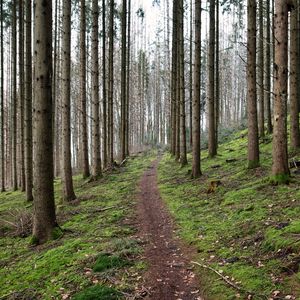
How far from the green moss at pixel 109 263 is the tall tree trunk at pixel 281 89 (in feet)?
14.2

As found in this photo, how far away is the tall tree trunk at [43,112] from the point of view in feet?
23.2

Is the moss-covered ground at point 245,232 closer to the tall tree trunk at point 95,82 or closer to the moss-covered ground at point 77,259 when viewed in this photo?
the moss-covered ground at point 77,259

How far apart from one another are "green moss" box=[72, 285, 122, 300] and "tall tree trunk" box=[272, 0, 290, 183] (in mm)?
5012

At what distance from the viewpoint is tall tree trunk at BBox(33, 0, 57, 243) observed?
7.06 metres

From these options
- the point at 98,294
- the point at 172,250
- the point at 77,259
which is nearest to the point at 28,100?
the point at 77,259

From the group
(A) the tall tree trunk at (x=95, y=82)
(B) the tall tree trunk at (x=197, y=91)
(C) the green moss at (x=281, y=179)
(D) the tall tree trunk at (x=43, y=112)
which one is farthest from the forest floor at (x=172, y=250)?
(A) the tall tree trunk at (x=95, y=82)

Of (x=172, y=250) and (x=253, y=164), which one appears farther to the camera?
(x=253, y=164)

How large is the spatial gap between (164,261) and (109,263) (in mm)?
862

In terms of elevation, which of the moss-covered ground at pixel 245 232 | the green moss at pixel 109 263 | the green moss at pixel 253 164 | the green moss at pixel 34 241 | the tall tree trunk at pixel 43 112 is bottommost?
the green moss at pixel 34 241

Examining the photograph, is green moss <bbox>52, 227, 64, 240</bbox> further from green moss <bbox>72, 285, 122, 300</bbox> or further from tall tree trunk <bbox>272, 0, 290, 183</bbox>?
tall tree trunk <bbox>272, 0, 290, 183</bbox>

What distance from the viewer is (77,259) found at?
596cm

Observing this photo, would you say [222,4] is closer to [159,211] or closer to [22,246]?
[159,211]

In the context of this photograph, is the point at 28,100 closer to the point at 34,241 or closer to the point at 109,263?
the point at 34,241

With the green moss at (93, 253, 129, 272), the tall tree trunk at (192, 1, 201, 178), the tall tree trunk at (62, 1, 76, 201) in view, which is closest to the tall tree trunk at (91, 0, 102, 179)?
the tall tree trunk at (62, 1, 76, 201)
